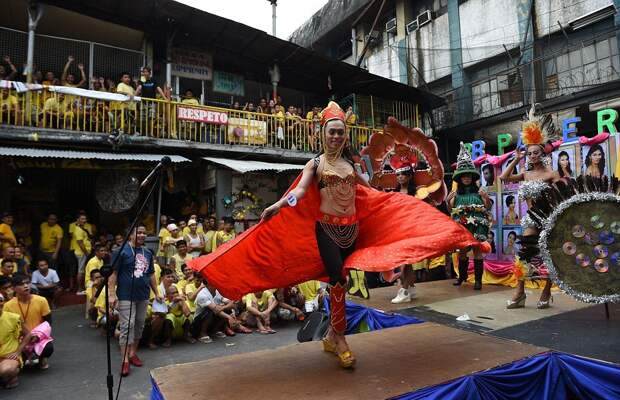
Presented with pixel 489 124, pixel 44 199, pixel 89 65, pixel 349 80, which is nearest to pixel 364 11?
pixel 349 80

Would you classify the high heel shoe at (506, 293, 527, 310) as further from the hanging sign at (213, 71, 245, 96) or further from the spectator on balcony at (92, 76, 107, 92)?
the hanging sign at (213, 71, 245, 96)

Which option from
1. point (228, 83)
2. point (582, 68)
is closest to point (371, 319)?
point (228, 83)

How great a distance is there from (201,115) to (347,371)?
8.78 meters

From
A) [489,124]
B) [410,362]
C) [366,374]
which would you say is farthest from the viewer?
[489,124]

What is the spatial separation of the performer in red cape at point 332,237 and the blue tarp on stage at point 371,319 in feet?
4.43

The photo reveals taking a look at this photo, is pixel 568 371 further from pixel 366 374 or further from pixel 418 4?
pixel 418 4

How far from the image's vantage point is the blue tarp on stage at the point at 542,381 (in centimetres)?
257

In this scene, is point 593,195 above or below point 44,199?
below

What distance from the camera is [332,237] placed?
9.53ft

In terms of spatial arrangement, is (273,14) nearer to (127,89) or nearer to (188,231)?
(127,89)

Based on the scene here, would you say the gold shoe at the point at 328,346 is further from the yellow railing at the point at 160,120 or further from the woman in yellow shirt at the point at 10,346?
the yellow railing at the point at 160,120

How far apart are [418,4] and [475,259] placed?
46.2ft

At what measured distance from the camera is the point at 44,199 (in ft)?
34.0

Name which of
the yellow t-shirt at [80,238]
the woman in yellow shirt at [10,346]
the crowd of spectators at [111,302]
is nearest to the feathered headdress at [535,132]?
the crowd of spectators at [111,302]
